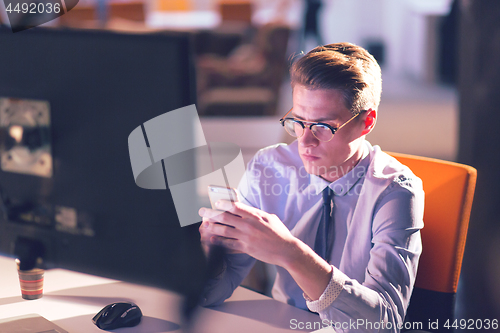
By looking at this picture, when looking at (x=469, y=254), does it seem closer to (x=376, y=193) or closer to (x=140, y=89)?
(x=376, y=193)

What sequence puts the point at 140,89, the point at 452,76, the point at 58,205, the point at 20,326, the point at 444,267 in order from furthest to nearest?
the point at 452,76 → the point at 444,267 → the point at 20,326 → the point at 58,205 → the point at 140,89

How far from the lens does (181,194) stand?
635 mm

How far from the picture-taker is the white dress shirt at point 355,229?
0.89m

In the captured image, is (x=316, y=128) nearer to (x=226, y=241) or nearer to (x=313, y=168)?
(x=313, y=168)

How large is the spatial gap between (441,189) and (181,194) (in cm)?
69

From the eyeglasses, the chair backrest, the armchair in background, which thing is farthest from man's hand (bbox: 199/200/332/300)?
the armchair in background

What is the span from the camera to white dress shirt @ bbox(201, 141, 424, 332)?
35.2 inches

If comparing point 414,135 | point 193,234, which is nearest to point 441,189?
point 193,234

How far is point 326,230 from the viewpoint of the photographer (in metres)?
1.10

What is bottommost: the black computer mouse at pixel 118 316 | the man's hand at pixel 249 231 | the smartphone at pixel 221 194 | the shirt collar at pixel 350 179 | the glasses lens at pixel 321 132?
the black computer mouse at pixel 118 316

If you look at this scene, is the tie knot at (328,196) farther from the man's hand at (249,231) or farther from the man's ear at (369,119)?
the man's hand at (249,231)

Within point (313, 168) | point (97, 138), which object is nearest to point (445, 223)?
point (313, 168)

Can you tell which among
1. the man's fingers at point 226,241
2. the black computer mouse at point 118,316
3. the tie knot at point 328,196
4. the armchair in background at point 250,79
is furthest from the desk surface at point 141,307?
the armchair in background at point 250,79

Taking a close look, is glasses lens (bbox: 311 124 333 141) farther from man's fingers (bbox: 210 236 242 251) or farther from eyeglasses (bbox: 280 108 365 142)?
man's fingers (bbox: 210 236 242 251)
